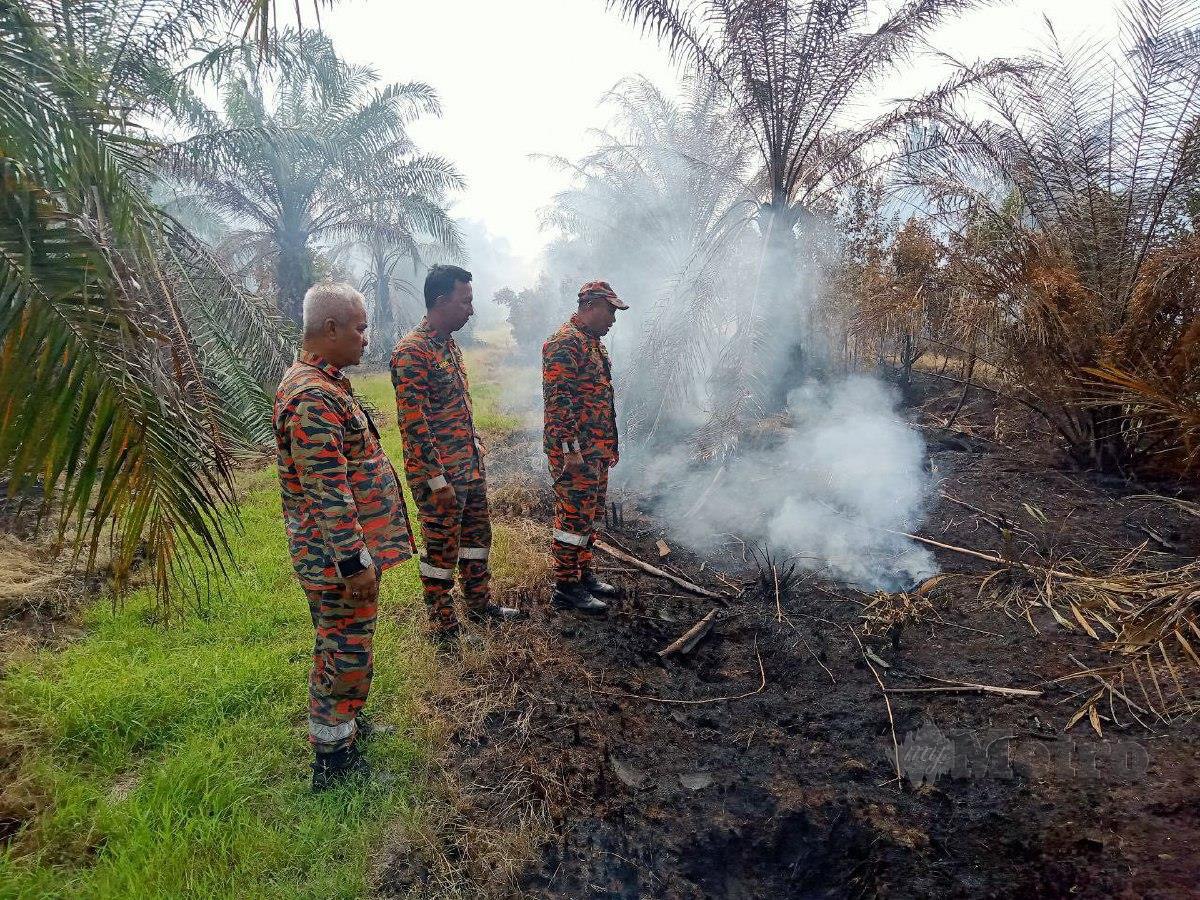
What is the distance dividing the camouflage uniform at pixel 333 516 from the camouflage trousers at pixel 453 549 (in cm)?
81

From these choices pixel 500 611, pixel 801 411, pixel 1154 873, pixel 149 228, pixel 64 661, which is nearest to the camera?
pixel 1154 873

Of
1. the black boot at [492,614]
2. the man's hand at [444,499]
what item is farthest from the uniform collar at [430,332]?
the black boot at [492,614]

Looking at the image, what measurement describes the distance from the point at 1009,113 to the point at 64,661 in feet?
28.7

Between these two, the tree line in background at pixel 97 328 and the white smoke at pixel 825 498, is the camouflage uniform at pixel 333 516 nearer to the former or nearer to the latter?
the tree line in background at pixel 97 328

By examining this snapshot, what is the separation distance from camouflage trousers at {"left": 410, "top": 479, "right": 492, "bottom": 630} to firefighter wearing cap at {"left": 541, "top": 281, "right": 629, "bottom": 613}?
0.60 meters

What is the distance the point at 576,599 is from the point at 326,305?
2.62 m

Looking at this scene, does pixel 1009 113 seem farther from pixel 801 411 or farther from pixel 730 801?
pixel 730 801

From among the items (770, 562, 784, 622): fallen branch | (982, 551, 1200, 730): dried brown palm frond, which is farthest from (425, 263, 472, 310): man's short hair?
(982, 551, 1200, 730): dried brown palm frond

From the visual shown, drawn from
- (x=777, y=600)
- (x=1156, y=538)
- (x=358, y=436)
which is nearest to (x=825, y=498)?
(x=777, y=600)

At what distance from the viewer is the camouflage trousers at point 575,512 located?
417 centimetres

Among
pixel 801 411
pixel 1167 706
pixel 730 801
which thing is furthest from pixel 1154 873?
pixel 801 411

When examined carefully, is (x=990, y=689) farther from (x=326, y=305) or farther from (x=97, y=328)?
(x=97, y=328)

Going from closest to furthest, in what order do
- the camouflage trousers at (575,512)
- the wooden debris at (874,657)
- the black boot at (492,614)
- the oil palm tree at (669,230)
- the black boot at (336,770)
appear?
the black boot at (336,770) → the wooden debris at (874,657) → the black boot at (492,614) → the camouflage trousers at (575,512) → the oil palm tree at (669,230)

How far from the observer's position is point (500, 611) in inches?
158
